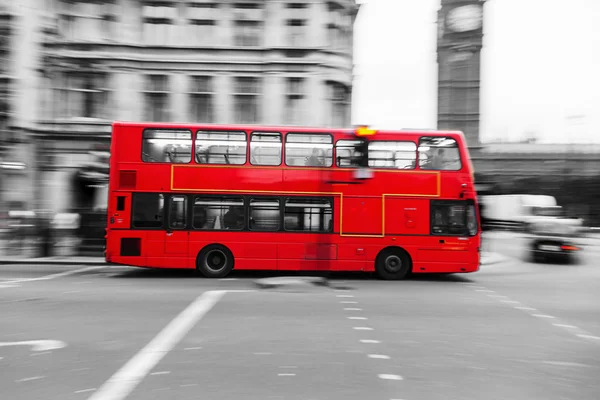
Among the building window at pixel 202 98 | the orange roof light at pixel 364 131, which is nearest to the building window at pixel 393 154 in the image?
the orange roof light at pixel 364 131

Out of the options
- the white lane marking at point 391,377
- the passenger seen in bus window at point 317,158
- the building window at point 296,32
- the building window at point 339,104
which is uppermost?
the building window at point 296,32

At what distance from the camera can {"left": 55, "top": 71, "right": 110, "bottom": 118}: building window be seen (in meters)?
29.2

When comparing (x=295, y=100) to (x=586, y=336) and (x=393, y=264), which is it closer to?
(x=393, y=264)

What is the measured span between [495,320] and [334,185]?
6.09m

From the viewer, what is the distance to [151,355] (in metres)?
6.46

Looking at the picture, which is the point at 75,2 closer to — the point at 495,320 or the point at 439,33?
the point at 495,320

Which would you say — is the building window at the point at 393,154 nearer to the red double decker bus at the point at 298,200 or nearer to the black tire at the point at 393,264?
the red double decker bus at the point at 298,200

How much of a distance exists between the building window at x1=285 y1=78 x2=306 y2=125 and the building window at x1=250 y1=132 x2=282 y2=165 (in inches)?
563

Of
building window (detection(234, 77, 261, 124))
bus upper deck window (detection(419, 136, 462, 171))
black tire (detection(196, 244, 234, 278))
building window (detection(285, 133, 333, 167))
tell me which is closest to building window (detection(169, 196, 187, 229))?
black tire (detection(196, 244, 234, 278))

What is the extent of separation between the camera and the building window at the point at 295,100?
1129 inches

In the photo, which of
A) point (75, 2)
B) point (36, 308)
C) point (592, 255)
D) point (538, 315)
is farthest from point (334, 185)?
point (75, 2)

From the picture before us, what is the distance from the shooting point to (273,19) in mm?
29062

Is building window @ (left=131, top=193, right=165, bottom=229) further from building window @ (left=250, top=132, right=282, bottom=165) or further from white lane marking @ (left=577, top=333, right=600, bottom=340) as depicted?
white lane marking @ (left=577, top=333, right=600, bottom=340)

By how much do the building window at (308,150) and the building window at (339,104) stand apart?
580 inches
